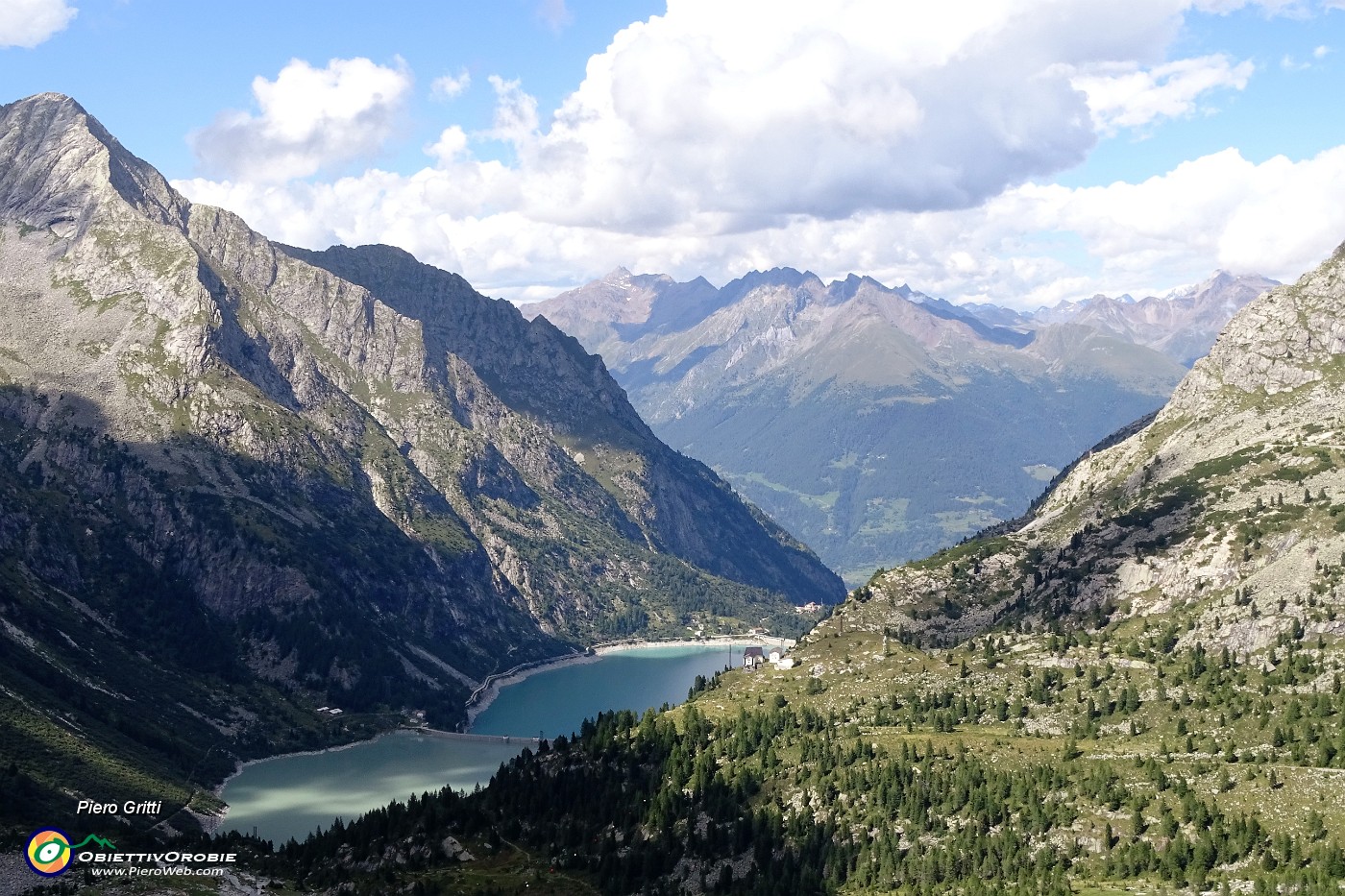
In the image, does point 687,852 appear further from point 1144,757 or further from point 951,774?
point 1144,757

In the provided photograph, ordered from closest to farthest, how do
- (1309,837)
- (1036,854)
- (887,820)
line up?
(1309,837) → (1036,854) → (887,820)

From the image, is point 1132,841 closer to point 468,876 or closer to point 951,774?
point 951,774

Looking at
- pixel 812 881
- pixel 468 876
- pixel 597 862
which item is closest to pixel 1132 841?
pixel 812 881

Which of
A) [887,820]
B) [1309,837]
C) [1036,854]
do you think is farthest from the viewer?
[887,820]

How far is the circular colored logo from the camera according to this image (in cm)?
17612

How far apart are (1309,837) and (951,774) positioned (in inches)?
1908

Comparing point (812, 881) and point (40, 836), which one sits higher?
point (40, 836)

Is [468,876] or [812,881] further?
[468,876]

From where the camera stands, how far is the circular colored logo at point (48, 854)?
176 meters

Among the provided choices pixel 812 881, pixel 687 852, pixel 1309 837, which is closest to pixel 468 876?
pixel 687 852

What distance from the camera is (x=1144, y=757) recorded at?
7756 inches

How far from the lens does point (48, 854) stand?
180m

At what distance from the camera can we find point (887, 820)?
191375mm

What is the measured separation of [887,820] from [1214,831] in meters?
42.3
